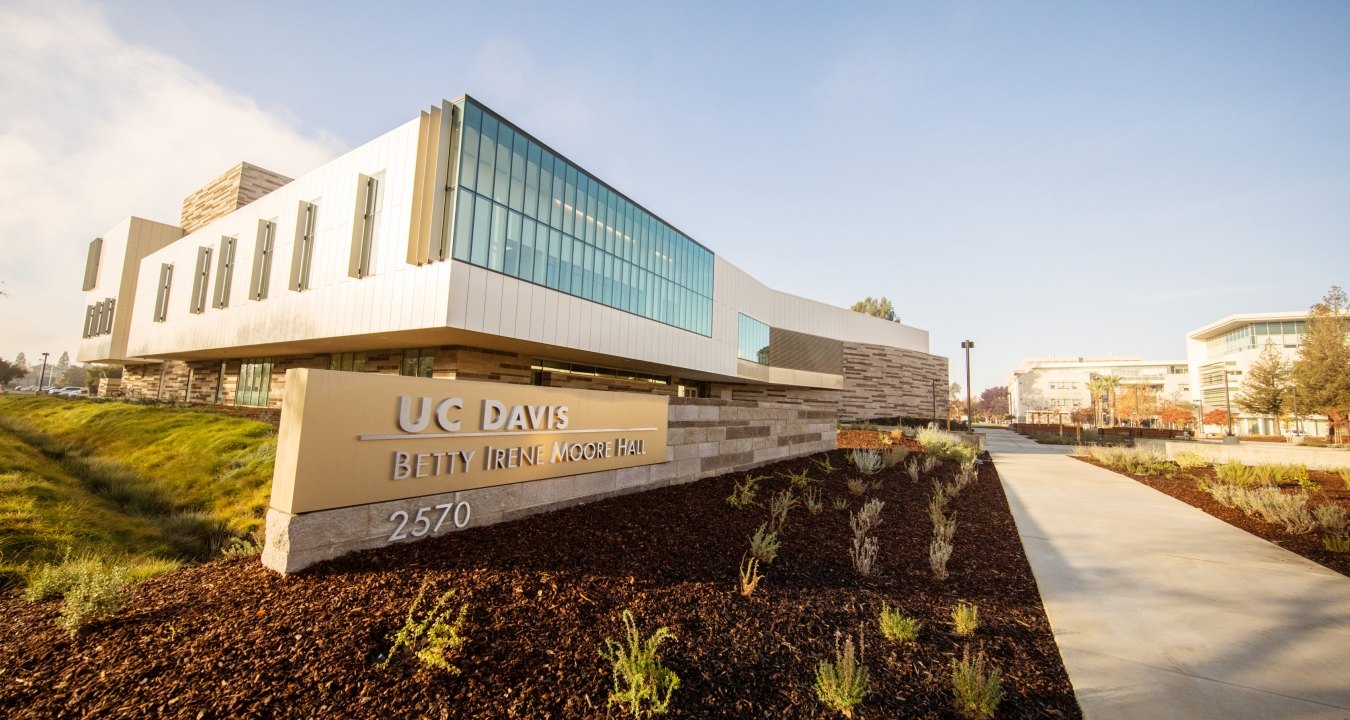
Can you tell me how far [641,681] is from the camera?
286 cm

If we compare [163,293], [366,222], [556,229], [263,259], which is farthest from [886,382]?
[163,293]

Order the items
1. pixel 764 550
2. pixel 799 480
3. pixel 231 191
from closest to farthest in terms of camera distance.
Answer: pixel 764 550 → pixel 799 480 → pixel 231 191

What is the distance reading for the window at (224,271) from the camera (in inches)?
808

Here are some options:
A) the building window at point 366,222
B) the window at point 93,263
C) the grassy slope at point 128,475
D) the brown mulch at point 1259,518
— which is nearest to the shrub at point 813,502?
the brown mulch at point 1259,518

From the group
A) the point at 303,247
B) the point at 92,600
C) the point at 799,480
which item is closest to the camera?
the point at 92,600

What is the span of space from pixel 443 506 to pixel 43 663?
2434mm

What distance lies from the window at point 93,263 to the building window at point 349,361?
95.8ft

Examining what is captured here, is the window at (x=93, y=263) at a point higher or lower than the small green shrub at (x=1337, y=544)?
higher

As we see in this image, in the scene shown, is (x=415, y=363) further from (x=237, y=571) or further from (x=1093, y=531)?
(x=1093, y=531)

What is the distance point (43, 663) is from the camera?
2.88 m

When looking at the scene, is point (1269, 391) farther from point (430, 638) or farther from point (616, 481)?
point (430, 638)

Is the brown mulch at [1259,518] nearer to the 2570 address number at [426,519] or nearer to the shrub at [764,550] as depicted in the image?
the shrub at [764,550]

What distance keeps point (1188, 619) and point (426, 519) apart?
6.99 metres

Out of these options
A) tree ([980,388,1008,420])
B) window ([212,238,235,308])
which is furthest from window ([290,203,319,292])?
tree ([980,388,1008,420])
